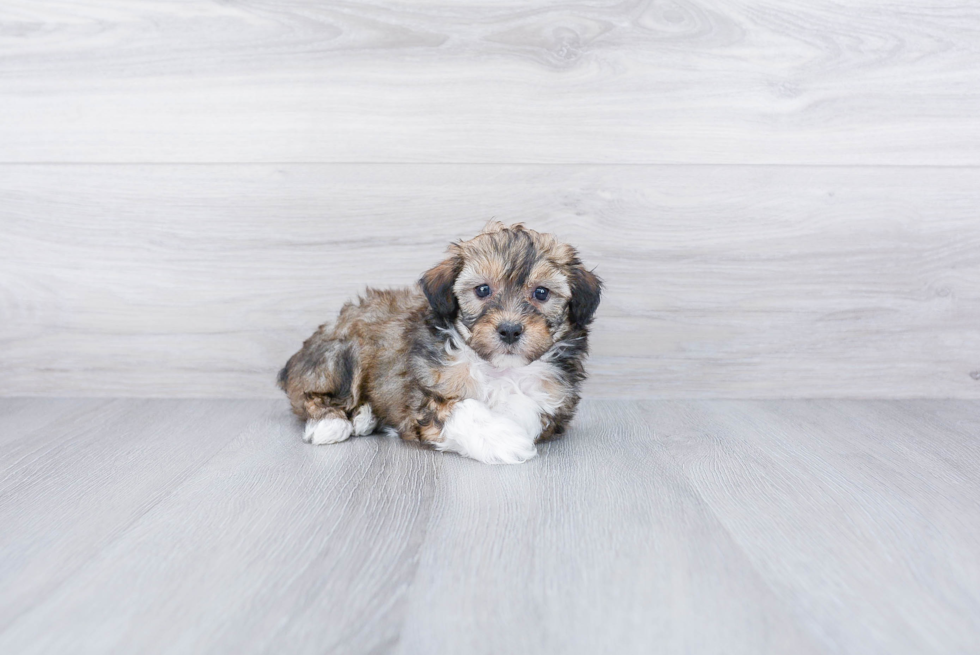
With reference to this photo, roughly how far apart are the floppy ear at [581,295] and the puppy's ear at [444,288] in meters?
0.33

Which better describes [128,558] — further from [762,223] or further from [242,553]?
[762,223]

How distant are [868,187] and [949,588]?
79.4 inches

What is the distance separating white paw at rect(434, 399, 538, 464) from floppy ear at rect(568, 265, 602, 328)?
0.37m

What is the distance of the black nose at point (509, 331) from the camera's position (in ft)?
6.66

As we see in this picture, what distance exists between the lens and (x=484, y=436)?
209cm

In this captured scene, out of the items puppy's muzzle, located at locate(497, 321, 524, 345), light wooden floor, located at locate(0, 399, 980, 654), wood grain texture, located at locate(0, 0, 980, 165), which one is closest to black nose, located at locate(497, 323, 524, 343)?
puppy's muzzle, located at locate(497, 321, 524, 345)

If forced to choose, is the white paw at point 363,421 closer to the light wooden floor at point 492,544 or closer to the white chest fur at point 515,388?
the light wooden floor at point 492,544

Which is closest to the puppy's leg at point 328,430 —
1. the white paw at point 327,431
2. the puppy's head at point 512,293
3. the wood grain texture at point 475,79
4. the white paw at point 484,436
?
the white paw at point 327,431

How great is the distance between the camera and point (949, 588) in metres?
1.33

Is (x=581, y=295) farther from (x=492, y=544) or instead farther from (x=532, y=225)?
(x=492, y=544)

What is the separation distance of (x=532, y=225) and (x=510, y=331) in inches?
38.7

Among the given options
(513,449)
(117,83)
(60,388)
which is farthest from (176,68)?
(513,449)

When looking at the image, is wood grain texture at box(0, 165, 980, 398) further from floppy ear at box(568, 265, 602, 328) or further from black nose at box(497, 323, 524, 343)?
black nose at box(497, 323, 524, 343)

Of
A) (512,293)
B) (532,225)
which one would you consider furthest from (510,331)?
(532,225)
